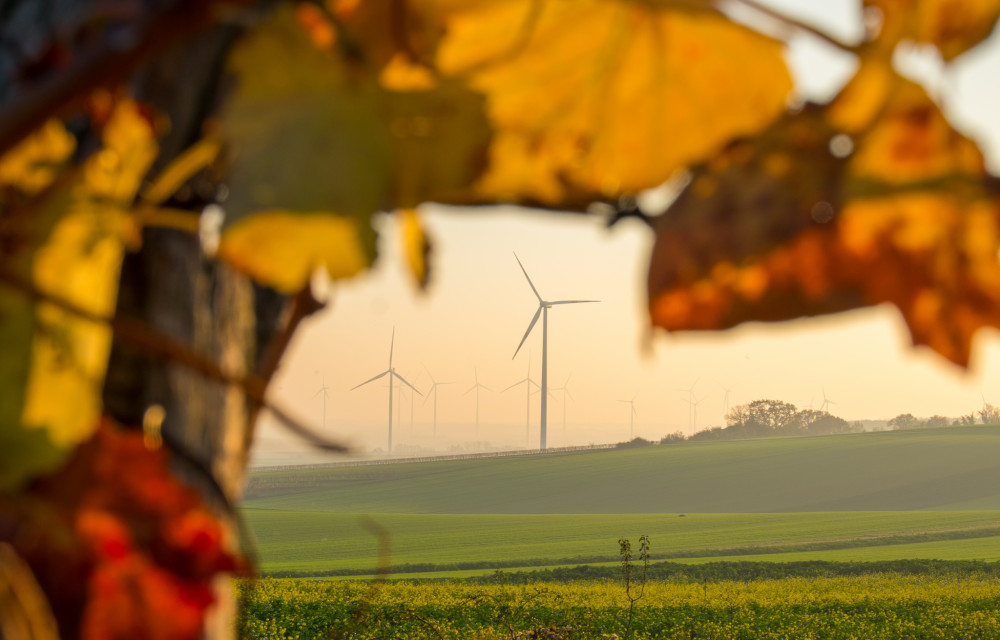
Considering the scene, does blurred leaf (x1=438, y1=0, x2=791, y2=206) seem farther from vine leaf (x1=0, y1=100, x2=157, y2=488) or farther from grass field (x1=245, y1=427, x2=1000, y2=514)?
grass field (x1=245, y1=427, x2=1000, y2=514)

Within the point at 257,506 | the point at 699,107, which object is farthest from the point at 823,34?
the point at 257,506

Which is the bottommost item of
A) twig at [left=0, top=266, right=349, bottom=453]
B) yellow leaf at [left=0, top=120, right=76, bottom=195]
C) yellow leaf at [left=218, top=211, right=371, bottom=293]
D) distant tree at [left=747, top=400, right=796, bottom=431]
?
twig at [left=0, top=266, right=349, bottom=453]

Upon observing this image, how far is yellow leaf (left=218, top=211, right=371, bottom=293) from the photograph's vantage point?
0.10m

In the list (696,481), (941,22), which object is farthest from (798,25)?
(696,481)

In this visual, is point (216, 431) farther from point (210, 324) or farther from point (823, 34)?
point (823, 34)

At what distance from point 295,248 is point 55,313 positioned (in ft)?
0.10

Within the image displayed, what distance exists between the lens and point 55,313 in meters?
0.10

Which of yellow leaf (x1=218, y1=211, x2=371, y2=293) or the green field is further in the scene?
the green field

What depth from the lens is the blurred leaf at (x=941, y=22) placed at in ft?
0.39

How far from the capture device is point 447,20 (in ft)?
0.40

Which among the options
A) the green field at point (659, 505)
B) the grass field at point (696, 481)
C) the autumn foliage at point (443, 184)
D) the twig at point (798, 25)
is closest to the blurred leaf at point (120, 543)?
the autumn foliage at point (443, 184)

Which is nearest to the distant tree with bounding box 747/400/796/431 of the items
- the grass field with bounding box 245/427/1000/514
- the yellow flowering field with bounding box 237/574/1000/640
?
the grass field with bounding box 245/427/1000/514

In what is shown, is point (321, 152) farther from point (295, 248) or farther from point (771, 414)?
point (771, 414)

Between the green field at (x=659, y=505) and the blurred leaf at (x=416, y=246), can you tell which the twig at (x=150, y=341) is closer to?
the blurred leaf at (x=416, y=246)
